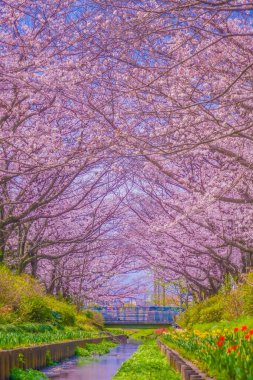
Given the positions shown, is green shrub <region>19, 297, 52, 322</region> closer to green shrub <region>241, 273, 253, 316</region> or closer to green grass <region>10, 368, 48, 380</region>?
green shrub <region>241, 273, 253, 316</region>

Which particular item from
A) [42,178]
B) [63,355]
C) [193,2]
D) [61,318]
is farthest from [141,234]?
[193,2]

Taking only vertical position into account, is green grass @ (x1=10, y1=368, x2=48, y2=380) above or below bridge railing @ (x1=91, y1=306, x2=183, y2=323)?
below

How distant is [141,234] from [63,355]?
15073 millimetres

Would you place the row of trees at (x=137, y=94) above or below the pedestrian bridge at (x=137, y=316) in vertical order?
above

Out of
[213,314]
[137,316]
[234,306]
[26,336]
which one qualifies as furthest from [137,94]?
[137,316]

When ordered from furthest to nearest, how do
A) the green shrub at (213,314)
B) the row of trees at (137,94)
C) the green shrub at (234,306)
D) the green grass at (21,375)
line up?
the green shrub at (213,314) → the green shrub at (234,306) → the row of trees at (137,94) → the green grass at (21,375)

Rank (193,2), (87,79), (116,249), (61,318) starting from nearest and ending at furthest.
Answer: (193,2) → (87,79) → (61,318) → (116,249)

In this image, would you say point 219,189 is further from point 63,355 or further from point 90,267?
point 90,267

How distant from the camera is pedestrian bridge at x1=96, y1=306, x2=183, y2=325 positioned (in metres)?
48.0

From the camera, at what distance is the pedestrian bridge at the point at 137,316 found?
157 ft

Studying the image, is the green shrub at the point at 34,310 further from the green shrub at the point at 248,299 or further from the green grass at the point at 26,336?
the green shrub at the point at 248,299

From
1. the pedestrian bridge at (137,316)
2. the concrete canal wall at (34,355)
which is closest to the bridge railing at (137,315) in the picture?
the pedestrian bridge at (137,316)

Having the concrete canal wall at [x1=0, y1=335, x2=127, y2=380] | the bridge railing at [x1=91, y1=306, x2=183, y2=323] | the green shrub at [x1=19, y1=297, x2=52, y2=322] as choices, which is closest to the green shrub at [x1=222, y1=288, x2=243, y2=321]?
the concrete canal wall at [x1=0, y1=335, x2=127, y2=380]

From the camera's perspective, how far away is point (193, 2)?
706 cm
